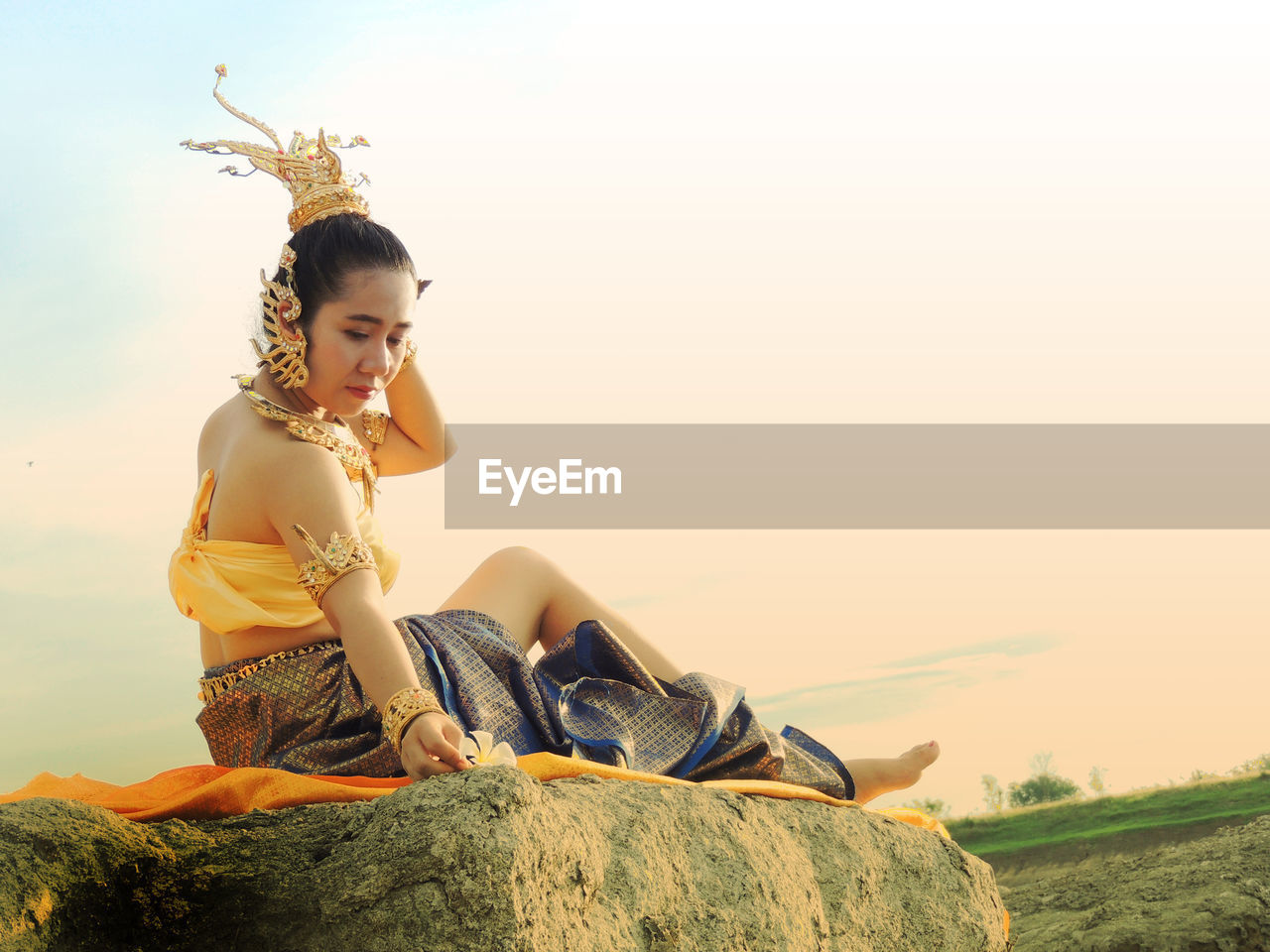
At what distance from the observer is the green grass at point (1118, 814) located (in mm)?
5176

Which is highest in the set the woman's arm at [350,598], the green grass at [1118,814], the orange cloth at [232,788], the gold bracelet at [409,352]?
the gold bracelet at [409,352]

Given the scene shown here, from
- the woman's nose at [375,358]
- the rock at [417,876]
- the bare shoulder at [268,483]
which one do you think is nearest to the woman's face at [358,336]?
the woman's nose at [375,358]

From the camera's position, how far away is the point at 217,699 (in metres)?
2.69

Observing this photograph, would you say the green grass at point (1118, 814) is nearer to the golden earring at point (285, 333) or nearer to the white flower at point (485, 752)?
the white flower at point (485, 752)

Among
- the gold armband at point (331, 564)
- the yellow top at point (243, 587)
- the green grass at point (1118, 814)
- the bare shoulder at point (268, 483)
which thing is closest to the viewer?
the gold armband at point (331, 564)

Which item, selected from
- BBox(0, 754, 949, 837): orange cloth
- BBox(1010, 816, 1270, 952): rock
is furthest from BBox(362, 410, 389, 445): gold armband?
BBox(1010, 816, 1270, 952): rock

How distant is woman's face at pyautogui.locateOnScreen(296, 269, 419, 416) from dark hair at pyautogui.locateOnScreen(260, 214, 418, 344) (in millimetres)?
22

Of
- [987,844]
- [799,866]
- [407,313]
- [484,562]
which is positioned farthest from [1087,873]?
[407,313]

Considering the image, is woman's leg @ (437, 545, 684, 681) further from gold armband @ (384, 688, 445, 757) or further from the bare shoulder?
gold armband @ (384, 688, 445, 757)

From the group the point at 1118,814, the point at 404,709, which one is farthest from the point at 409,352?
the point at 1118,814

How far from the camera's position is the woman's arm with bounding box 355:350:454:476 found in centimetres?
324

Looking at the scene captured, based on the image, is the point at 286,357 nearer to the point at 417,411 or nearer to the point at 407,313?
the point at 407,313

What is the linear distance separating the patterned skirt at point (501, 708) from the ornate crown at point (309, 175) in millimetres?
1029

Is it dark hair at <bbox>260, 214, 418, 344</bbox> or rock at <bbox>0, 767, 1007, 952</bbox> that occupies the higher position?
dark hair at <bbox>260, 214, 418, 344</bbox>
